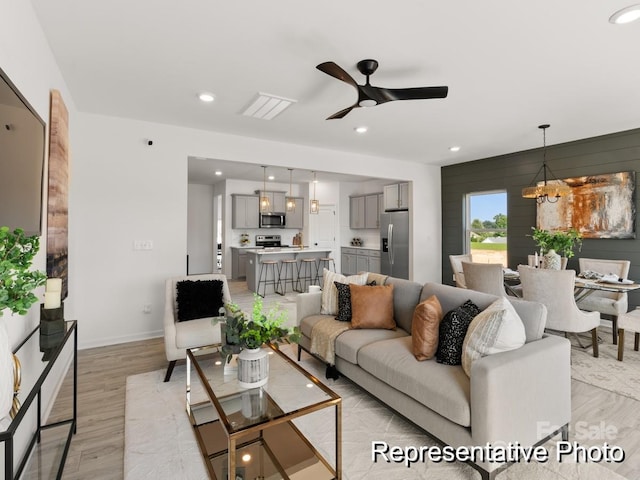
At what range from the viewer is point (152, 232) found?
4.13 metres

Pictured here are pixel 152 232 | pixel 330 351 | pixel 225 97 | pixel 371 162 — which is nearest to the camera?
pixel 330 351

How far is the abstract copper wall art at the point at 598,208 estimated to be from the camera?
14.6 ft

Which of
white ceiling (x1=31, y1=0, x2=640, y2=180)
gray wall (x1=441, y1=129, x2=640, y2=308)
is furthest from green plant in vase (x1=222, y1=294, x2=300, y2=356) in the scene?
gray wall (x1=441, y1=129, x2=640, y2=308)

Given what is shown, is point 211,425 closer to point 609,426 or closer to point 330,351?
point 330,351

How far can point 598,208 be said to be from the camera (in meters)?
4.71

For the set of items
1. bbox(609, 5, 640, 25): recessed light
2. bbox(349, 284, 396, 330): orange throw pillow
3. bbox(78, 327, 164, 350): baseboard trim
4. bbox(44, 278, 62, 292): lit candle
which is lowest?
bbox(78, 327, 164, 350): baseboard trim

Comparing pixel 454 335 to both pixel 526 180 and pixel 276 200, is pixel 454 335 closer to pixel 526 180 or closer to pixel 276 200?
pixel 526 180

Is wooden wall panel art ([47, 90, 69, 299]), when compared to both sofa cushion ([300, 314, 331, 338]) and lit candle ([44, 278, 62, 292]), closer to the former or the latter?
lit candle ([44, 278, 62, 292])

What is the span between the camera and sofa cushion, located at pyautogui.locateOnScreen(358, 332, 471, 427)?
181 centimetres

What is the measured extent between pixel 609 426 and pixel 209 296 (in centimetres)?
341

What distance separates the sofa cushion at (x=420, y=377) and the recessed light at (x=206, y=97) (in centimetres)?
277

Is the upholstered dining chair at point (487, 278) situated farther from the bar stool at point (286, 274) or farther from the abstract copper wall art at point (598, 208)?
the bar stool at point (286, 274)

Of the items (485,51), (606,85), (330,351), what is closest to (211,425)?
(330,351)

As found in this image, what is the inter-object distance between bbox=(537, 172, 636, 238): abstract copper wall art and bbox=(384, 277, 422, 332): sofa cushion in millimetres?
3473
